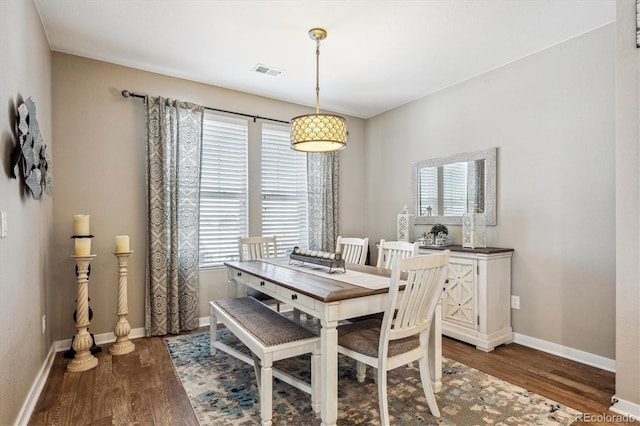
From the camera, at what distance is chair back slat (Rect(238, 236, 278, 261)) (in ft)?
11.2

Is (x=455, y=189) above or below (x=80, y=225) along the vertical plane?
above

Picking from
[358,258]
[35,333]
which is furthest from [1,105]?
[358,258]

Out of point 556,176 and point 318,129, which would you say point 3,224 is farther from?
point 556,176

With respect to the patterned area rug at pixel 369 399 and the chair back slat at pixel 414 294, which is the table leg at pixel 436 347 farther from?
the chair back slat at pixel 414 294

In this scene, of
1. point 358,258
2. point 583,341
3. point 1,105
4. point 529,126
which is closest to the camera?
point 1,105

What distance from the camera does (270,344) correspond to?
193 centimetres

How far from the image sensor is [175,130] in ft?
11.4

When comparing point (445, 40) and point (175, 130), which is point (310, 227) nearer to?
point (175, 130)

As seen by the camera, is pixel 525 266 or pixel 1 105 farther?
pixel 525 266

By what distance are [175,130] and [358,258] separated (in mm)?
2311

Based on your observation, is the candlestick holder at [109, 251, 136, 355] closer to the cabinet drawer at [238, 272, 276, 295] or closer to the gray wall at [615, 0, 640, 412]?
the cabinet drawer at [238, 272, 276, 295]

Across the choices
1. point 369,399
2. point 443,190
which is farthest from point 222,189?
point 369,399

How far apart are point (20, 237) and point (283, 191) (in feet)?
8.96

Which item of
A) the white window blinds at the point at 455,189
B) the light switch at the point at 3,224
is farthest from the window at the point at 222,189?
the white window blinds at the point at 455,189
